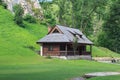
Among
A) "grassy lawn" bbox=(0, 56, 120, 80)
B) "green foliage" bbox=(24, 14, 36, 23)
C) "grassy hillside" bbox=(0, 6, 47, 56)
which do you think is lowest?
"grassy lawn" bbox=(0, 56, 120, 80)

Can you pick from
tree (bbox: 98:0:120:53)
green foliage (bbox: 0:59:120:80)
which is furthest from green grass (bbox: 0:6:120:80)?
tree (bbox: 98:0:120:53)

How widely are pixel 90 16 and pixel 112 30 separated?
10.5 metres

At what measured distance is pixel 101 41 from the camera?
109750 millimetres

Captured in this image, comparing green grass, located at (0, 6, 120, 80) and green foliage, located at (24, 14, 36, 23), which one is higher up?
green foliage, located at (24, 14, 36, 23)

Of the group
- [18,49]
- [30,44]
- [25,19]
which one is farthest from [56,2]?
[18,49]

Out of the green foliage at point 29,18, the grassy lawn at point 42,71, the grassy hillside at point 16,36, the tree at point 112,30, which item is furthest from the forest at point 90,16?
the grassy lawn at point 42,71

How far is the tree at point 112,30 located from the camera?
109m

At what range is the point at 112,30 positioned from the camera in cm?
11156

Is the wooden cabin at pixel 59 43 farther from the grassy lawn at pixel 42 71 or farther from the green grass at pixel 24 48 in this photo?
the grassy lawn at pixel 42 71

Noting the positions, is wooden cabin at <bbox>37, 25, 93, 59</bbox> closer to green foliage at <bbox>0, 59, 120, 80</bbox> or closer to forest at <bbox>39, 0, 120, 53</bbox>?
green foliage at <bbox>0, 59, 120, 80</bbox>

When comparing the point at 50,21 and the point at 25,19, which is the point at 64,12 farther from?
the point at 25,19

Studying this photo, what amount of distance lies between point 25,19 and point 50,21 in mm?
10028

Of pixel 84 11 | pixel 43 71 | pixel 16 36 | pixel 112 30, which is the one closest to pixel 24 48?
pixel 16 36

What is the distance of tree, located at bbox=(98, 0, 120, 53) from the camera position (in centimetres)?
10900
